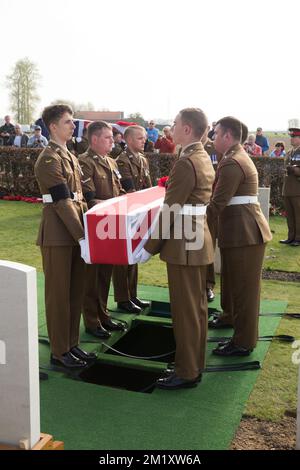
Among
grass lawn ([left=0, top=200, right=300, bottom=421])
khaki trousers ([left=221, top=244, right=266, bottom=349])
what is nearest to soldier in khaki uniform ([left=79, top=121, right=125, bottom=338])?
khaki trousers ([left=221, top=244, right=266, bottom=349])

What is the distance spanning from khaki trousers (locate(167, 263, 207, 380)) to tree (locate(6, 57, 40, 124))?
47025 millimetres

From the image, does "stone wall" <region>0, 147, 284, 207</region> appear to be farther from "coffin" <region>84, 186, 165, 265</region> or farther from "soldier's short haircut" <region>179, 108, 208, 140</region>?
"soldier's short haircut" <region>179, 108, 208, 140</region>

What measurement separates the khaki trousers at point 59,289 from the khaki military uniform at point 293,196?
620 cm

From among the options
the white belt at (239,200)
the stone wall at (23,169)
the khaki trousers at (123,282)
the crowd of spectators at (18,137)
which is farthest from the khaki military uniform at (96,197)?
the crowd of spectators at (18,137)

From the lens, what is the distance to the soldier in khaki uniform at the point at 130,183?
18.9ft

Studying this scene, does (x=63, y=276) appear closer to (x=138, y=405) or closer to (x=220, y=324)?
(x=138, y=405)

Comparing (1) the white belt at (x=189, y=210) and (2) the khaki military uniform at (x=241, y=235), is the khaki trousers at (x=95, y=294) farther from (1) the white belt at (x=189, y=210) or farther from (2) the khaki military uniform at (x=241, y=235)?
(1) the white belt at (x=189, y=210)

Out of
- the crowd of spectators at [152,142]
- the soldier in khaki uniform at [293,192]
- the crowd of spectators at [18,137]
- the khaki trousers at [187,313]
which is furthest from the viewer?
A: the crowd of spectators at [18,137]

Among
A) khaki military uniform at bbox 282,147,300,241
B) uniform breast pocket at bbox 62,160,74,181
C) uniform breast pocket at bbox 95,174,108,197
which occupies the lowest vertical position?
khaki military uniform at bbox 282,147,300,241

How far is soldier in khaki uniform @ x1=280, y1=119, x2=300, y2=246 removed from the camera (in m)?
9.73

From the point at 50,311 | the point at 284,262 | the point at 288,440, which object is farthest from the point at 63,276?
the point at 284,262

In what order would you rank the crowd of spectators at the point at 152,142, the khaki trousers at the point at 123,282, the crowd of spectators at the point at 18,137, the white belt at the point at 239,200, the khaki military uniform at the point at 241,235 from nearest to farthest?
the khaki military uniform at the point at 241,235 → the white belt at the point at 239,200 → the khaki trousers at the point at 123,282 → the crowd of spectators at the point at 152,142 → the crowd of spectators at the point at 18,137

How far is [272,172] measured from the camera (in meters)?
13.0

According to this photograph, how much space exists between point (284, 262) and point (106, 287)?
12.9 feet
